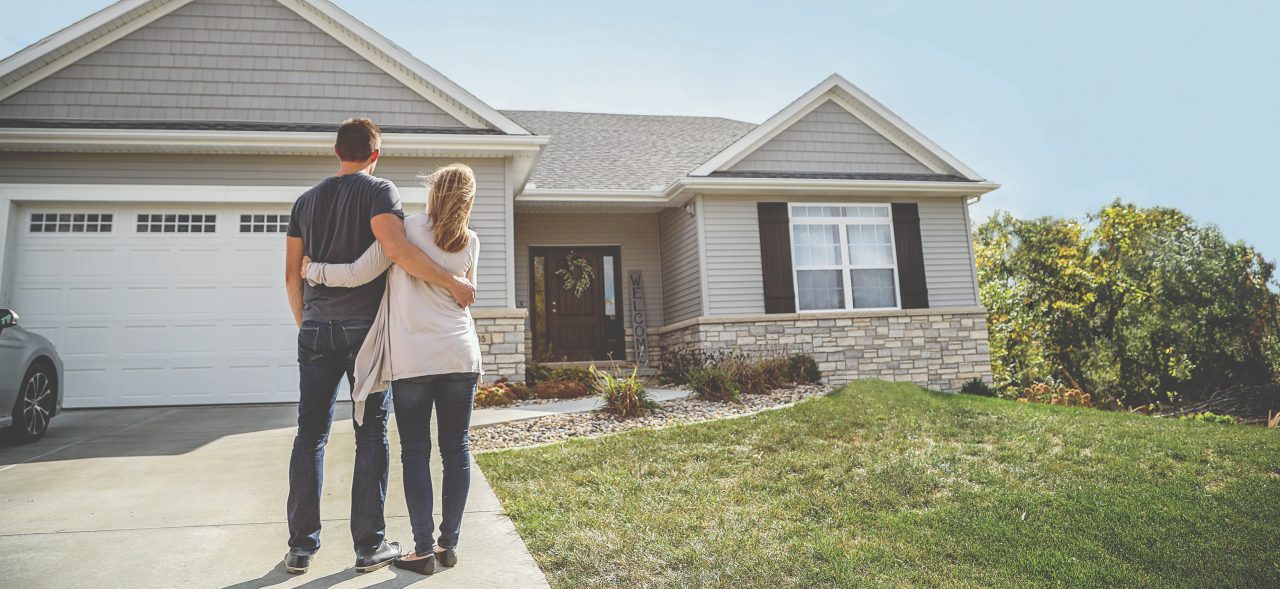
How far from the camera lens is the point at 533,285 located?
1230cm

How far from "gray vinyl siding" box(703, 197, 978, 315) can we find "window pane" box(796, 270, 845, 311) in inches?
26.5

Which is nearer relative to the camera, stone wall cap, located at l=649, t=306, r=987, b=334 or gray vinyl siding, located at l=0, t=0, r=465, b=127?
gray vinyl siding, located at l=0, t=0, r=465, b=127


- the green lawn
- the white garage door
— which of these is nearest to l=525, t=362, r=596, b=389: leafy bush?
the white garage door

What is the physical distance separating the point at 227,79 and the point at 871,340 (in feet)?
31.0

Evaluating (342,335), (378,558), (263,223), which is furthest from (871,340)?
(342,335)

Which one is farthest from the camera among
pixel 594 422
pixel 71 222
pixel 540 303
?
pixel 540 303

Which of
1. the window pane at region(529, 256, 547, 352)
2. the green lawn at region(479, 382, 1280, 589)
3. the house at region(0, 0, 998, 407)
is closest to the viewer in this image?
the green lawn at region(479, 382, 1280, 589)

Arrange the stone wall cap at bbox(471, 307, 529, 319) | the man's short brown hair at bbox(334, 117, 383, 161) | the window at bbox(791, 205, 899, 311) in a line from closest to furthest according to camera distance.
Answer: the man's short brown hair at bbox(334, 117, 383, 161)
the stone wall cap at bbox(471, 307, 529, 319)
the window at bbox(791, 205, 899, 311)

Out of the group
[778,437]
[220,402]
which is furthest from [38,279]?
[778,437]

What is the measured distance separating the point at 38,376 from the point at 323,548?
4059 millimetres

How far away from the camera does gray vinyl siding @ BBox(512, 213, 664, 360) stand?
1223 centimetres

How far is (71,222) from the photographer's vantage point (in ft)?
27.0

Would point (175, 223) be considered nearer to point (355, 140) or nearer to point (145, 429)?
point (145, 429)

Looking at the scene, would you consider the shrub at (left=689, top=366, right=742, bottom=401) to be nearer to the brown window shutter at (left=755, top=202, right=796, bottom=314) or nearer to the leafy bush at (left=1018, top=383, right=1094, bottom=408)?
the brown window shutter at (left=755, top=202, right=796, bottom=314)
